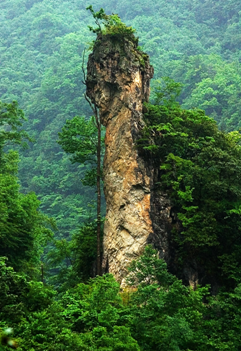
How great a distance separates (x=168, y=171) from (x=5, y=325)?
10.6m

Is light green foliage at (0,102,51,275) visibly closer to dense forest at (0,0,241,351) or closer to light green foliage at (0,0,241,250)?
dense forest at (0,0,241,351)

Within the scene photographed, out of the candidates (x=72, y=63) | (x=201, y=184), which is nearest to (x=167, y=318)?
(x=201, y=184)

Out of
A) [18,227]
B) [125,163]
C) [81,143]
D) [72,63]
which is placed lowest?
[18,227]

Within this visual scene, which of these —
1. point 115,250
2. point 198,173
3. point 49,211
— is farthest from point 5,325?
point 49,211

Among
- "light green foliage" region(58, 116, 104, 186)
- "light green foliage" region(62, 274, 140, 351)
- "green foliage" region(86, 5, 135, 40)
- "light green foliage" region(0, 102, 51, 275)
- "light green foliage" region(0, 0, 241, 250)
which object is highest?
"light green foliage" region(0, 0, 241, 250)

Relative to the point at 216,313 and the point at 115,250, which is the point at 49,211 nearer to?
the point at 115,250

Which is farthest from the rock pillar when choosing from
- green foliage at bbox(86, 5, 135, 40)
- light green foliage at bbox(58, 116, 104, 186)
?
light green foliage at bbox(58, 116, 104, 186)

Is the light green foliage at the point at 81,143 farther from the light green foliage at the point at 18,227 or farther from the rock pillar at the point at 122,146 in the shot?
the light green foliage at the point at 18,227

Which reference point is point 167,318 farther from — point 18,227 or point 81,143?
point 81,143

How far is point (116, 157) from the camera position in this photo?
18.7 meters

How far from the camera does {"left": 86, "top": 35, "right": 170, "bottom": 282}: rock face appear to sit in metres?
17.2

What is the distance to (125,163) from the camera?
18.3m

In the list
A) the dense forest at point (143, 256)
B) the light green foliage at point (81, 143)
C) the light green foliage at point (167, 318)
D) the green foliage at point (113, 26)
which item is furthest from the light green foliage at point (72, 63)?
the light green foliage at point (167, 318)

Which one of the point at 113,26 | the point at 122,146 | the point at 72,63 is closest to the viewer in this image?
the point at 122,146
